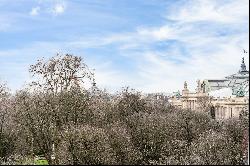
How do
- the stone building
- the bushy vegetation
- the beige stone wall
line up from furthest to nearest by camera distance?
the stone building, the beige stone wall, the bushy vegetation

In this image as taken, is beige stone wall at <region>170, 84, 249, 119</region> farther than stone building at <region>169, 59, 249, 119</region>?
No

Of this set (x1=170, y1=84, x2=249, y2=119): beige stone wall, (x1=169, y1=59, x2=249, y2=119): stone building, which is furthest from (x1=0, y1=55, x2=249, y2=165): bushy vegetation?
(x1=170, y1=84, x2=249, y2=119): beige stone wall

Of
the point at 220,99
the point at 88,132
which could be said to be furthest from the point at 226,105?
the point at 88,132

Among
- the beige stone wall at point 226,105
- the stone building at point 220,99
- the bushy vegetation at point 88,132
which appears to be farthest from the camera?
the stone building at point 220,99

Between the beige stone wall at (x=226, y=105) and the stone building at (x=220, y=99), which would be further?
the stone building at (x=220, y=99)

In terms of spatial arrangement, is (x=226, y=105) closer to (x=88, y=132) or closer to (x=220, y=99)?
(x=220, y=99)

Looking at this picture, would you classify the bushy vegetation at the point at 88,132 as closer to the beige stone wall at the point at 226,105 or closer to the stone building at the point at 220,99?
the stone building at the point at 220,99

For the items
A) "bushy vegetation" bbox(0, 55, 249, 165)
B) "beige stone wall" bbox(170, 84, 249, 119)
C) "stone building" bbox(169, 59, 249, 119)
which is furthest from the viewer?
"stone building" bbox(169, 59, 249, 119)

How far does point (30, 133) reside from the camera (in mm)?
43812

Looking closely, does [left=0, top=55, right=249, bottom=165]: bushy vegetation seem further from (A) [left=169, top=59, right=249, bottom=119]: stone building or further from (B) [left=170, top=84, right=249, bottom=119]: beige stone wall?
(B) [left=170, top=84, right=249, bottom=119]: beige stone wall

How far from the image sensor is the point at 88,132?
35.9 m

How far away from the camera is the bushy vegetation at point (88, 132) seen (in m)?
36.0

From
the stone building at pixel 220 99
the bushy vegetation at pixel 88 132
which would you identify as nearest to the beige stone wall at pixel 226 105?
the stone building at pixel 220 99

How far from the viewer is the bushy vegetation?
3600 centimetres
